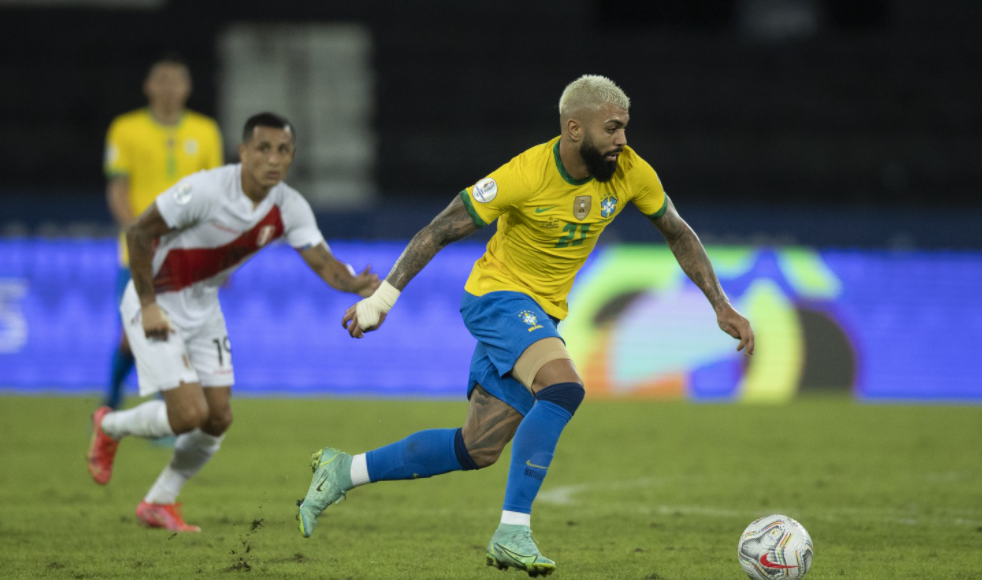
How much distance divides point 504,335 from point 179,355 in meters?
1.77

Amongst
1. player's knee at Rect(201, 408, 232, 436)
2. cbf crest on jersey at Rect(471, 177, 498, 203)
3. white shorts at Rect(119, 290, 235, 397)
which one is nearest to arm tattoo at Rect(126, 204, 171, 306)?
white shorts at Rect(119, 290, 235, 397)

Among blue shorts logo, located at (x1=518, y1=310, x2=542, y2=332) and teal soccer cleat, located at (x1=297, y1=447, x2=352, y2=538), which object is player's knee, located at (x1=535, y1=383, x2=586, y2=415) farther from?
teal soccer cleat, located at (x1=297, y1=447, x2=352, y2=538)

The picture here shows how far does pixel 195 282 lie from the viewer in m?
5.98

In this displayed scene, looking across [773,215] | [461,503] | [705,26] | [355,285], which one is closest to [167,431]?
[355,285]

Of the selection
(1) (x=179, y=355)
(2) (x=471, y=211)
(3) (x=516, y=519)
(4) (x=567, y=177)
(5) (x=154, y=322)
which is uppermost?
(4) (x=567, y=177)

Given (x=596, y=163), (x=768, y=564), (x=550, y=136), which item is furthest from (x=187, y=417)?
(x=550, y=136)

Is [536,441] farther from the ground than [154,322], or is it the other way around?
[154,322]

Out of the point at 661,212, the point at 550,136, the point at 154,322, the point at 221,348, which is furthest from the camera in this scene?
the point at 550,136

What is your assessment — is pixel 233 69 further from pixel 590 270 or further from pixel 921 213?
pixel 921 213

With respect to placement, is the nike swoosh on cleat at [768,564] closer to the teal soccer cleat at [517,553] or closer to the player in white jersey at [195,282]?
the teal soccer cleat at [517,553]

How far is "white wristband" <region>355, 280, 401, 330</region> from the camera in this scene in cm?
471

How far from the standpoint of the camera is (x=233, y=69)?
55.6 feet

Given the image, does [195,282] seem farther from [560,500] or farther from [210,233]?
[560,500]

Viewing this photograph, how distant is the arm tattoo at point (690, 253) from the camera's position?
5121 mm
